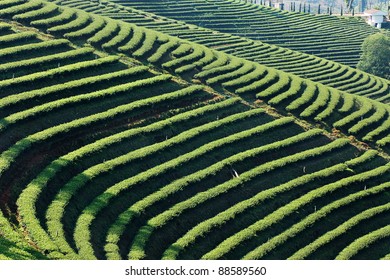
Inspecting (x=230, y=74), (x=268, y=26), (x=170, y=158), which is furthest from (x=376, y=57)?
(x=170, y=158)

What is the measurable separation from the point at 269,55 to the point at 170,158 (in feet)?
159

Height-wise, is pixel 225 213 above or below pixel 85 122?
below

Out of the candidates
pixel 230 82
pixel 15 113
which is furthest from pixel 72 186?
pixel 230 82

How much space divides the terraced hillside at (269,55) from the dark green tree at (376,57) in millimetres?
10367

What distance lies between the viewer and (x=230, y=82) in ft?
169

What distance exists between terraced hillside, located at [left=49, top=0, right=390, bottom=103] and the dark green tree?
10.4 m

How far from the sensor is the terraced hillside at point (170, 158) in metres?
31.6

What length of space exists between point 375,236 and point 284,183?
21.3 feet

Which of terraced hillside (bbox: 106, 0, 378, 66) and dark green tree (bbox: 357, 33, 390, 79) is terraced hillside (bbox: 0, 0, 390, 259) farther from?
terraced hillside (bbox: 106, 0, 378, 66)

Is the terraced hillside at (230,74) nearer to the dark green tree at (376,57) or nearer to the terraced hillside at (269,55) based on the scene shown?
the terraced hillside at (269,55)

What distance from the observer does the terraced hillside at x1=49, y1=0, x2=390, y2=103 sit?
79438mm

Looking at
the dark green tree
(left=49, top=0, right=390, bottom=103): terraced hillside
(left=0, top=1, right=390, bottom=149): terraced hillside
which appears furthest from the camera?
the dark green tree

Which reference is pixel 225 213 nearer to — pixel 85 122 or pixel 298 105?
pixel 85 122

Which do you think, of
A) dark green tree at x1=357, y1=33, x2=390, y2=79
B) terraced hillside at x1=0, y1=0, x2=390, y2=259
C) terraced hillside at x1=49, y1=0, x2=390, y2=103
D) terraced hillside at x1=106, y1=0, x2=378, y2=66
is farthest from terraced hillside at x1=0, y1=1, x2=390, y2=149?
terraced hillside at x1=106, y1=0, x2=378, y2=66
